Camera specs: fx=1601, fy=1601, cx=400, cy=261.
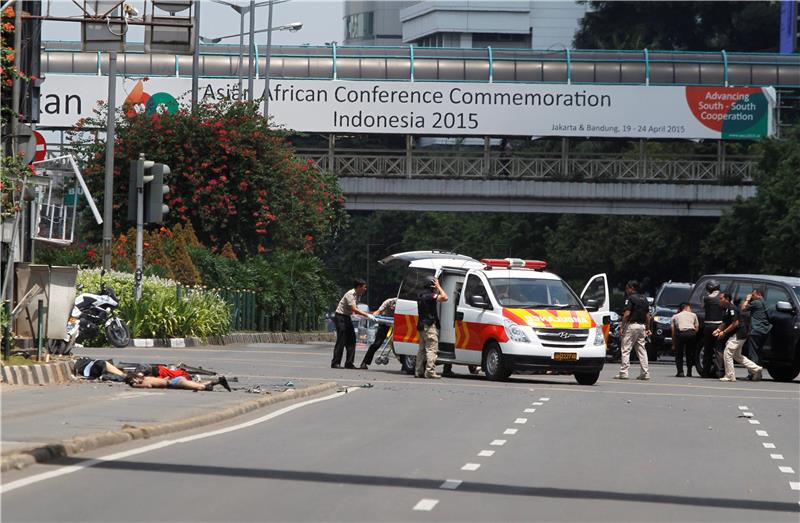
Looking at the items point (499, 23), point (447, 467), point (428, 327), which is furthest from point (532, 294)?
point (499, 23)

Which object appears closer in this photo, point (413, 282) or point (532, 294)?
point (532, 294)

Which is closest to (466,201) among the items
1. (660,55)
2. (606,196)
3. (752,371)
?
(606,196)

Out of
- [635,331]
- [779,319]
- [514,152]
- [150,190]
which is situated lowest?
[635,331]

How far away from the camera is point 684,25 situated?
98.9m

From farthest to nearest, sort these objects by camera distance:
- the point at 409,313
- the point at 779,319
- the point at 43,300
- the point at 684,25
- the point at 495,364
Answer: the point at 684,25, the point at 779,319, the point at 409,313, the point at 495,364, the point at 43,300

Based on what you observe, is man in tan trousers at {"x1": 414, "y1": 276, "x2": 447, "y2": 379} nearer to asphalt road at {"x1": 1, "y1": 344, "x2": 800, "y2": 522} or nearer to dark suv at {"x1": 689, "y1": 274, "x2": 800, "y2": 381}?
asphalt road at {"x1": 1, "y1": 344, "x2": 800, "y2": 522}

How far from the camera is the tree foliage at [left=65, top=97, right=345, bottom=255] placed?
4766 centimetres

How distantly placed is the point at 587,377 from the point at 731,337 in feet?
12.5

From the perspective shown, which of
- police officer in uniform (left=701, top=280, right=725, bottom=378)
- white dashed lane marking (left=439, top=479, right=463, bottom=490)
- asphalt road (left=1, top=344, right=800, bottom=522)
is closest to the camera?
asphalt road (left=1, top=344, right=800, bottom=522)

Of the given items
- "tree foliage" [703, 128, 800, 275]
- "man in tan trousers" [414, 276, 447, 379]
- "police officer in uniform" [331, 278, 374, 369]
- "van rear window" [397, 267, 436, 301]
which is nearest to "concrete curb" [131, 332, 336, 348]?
"police officer in uniform" [331, 278, 374, 369]

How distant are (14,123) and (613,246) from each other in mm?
60748

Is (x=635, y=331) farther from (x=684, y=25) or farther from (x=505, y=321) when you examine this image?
(x=684, y=25)

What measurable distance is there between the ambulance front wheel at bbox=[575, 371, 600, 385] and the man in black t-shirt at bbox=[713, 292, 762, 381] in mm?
3433

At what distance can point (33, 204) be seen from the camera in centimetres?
2411
